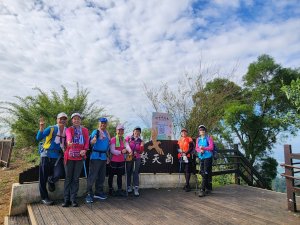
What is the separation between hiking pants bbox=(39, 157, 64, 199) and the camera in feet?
17.1

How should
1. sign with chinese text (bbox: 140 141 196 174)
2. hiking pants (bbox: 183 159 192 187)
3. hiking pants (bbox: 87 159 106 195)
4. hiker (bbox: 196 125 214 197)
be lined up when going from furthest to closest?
sign with chinese text (bbox: 140 141 196 174)
hiking pants (bbox: 183 159 192 187)
hiker (bbox: 196 125 214 197)
hiking pants (bbox: 87 159 106 195)

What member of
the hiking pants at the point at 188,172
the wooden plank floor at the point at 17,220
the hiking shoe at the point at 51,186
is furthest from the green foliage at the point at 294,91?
the wooden plank floor at the point at 17,220

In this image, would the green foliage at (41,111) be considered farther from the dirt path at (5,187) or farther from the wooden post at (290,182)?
the wooden post at (290,182)

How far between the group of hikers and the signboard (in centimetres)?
105

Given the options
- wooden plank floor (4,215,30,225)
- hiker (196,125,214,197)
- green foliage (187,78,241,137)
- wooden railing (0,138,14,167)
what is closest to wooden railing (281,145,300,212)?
hiker (196,125,214,197)

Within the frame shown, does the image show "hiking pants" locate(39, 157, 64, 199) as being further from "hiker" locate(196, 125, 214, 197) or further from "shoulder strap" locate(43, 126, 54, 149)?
"hiker" locate(196, 125, 214, 197)

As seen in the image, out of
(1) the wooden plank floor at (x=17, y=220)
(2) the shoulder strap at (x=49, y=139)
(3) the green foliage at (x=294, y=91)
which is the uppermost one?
(3) the green foliage at (x=294, y=91)

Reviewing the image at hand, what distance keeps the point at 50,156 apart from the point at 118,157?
158 cm

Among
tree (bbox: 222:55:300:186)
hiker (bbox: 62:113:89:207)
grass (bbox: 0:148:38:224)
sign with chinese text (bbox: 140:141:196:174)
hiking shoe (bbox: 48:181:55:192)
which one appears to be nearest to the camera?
hiker (bbox: 62:113:89:207)

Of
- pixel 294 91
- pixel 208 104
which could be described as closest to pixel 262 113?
pixel 208 104

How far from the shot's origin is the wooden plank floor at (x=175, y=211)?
447cm

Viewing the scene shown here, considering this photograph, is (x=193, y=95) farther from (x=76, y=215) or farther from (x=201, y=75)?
(x=76, y=215)

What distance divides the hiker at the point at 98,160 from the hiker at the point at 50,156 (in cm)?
63

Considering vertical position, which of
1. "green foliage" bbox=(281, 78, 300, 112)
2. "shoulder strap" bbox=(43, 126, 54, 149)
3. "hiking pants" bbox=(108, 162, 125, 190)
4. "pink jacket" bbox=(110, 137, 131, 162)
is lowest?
"hiking pants" bbox=(108, 162, 125, 190)
